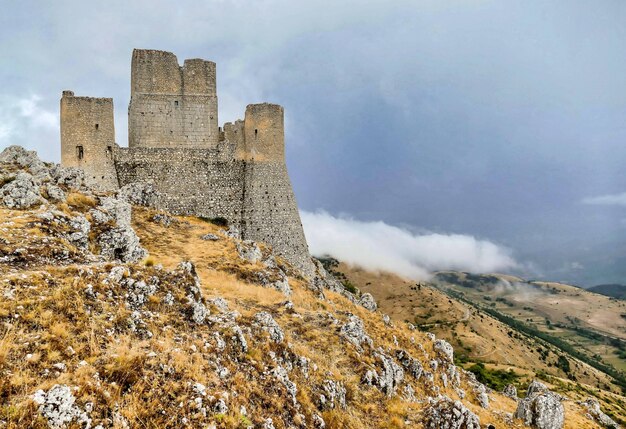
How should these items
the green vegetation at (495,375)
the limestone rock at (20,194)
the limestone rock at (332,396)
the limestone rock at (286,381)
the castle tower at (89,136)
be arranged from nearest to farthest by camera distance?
the limestone rock at (286,381)
the limestone rock at (332,396)
the limestone rock at (20,194)
the castle tower at (89,136)
the green vegetation at (495,375)

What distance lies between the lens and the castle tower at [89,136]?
34406 mm

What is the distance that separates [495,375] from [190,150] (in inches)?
2531

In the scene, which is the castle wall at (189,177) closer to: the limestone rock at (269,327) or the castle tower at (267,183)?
the castle tower at (267,183)

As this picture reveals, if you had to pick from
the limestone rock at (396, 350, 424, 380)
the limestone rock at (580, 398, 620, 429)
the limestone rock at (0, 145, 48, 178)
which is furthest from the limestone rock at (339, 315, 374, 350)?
the limestone rock at (580, 398, 620, 429)

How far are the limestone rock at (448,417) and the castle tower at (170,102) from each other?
3160cm

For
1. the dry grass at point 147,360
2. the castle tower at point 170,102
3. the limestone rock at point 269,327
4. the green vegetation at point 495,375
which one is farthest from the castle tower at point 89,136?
the green vegetation at point 495,375

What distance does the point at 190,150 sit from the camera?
38.3m

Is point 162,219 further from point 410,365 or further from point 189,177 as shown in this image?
point 410,365

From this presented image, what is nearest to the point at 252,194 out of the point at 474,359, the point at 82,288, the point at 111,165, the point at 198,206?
the point at 198,206

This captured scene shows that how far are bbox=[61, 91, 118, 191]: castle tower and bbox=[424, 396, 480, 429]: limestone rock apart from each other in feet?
104

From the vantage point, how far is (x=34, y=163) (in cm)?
2492

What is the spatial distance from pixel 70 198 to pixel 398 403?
58.3 ft

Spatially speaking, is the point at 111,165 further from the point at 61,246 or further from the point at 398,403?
the point at 398,403

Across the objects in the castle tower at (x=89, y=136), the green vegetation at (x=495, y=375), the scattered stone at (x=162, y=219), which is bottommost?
the green vegetation at (x=495, y=375)
